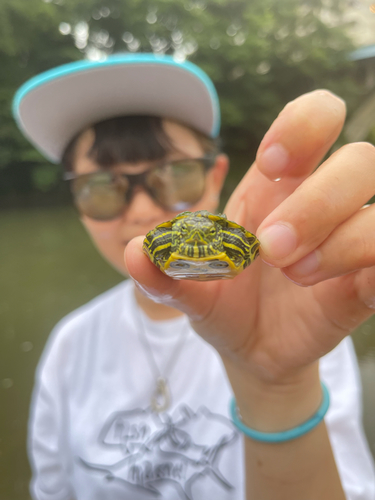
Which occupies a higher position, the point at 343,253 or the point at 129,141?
the point at 129,141

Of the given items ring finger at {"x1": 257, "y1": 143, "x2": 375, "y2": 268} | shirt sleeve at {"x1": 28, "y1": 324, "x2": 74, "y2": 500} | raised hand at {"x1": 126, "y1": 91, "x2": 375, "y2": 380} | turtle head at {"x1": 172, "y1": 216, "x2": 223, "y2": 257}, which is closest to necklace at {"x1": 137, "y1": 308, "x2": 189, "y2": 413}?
shirt sleeve at {"x1": 28, "y1": 324, "x2": 74, "y2": 500}

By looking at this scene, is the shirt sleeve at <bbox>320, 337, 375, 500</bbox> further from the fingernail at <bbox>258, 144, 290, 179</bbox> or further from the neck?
the fingernail at <bbox>258, 144, 290, 179</bbox>

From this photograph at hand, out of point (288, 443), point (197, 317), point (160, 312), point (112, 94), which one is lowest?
point (288, 443)

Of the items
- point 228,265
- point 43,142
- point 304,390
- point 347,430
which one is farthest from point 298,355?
point 43,142

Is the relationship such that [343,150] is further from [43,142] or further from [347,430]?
[43,142]

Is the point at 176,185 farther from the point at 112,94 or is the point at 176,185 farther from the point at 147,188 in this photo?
the point at 112,94

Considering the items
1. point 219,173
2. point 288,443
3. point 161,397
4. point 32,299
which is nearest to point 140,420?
point 161,397

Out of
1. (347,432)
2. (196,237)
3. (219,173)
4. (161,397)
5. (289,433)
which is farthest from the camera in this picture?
(219,173)
